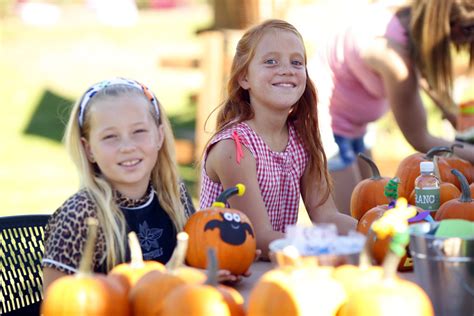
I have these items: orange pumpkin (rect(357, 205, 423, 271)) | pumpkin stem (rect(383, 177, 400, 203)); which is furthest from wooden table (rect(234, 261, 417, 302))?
pumpkin stem (rect(383, 177, 400, 203))

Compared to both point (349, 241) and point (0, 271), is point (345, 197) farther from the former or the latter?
point (349, 241)

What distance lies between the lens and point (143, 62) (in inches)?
665

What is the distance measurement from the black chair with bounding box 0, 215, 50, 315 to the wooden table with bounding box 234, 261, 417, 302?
0.80m

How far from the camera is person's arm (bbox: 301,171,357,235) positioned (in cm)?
335

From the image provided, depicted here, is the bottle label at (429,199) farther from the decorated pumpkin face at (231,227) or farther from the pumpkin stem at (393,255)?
the pumpkin stem at (393,255)

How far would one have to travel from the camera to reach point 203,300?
192cm

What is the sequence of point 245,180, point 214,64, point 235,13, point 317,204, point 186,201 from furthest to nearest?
1. point 214,64
2. point 235,13
3. point 317,204
4. point 245,180
5. point 186,201

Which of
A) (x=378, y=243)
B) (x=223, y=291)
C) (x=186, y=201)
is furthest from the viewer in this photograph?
(x=186, y=201)

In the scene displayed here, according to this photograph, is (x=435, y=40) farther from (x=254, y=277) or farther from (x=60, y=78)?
(x=60, y=78)

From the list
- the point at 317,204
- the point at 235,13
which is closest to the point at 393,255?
the point at 317,204

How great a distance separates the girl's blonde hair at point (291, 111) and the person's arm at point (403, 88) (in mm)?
962

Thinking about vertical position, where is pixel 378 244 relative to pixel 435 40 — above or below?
below

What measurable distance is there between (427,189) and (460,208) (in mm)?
203

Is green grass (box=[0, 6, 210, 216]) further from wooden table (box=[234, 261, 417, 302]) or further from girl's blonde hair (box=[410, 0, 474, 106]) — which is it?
wooden table (box=[234, 261, 417, 302])
